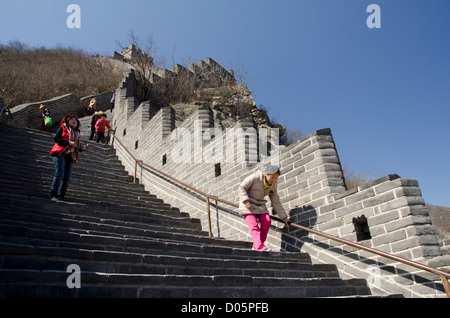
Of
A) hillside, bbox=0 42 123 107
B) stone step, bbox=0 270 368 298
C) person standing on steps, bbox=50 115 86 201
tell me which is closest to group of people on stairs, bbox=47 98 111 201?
person standing on steps, bbox=50 115 86 201

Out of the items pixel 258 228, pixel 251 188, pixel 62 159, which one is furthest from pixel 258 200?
pixel 62 159

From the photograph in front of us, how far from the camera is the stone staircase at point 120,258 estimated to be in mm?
2879

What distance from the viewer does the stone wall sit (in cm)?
422

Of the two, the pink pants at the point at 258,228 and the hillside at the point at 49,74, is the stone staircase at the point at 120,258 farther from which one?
the hillside at the point at 49,74

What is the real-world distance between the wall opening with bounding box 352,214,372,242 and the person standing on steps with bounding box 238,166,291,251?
0.98 meters

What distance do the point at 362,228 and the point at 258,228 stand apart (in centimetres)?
146

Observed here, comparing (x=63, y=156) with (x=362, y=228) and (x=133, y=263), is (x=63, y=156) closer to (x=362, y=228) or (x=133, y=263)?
(x=133, y=263)

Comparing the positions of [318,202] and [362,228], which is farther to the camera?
[318,202]

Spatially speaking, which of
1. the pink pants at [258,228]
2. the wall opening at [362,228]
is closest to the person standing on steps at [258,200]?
the pink pants at [258,228]

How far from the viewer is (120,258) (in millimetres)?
3518

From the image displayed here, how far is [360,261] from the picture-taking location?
181 inches
